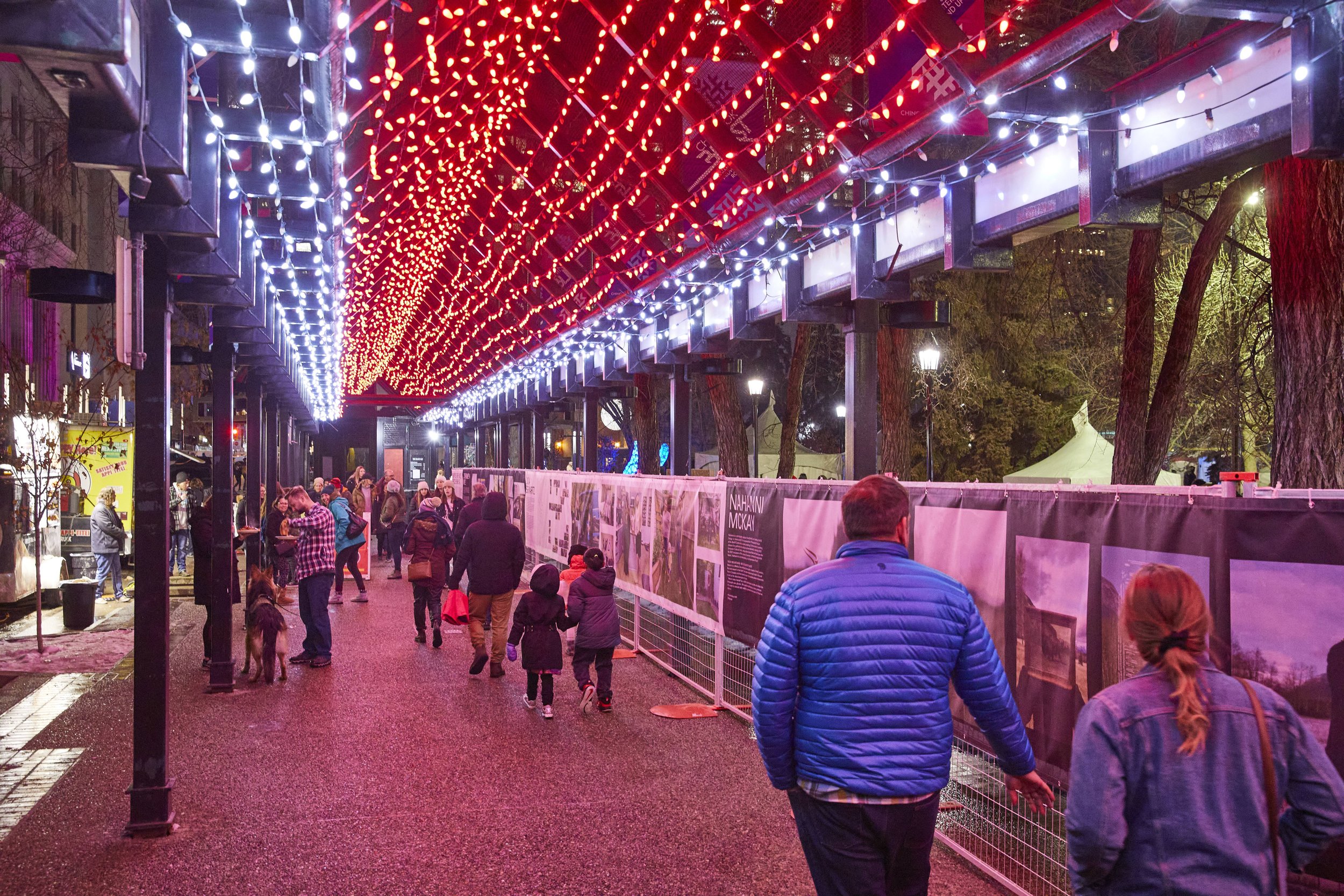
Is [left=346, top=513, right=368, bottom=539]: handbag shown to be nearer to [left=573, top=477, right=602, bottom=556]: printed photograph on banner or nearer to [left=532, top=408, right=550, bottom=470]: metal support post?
[left=573, top=477, right=602, bottom=556]: printed photograph on banner

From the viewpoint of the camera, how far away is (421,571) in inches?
533

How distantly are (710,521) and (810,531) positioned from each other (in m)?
2.25

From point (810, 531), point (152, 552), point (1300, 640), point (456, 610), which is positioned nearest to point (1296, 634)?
point (1300, 640)

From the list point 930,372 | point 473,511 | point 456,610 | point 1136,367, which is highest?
point 930,372

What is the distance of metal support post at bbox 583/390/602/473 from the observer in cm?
2420

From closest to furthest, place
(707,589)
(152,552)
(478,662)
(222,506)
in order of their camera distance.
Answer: (152,552)
(707,589)
(478,662)
(222,506)

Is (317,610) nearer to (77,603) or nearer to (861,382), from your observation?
(77,603)

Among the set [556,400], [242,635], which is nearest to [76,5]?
[242,635]

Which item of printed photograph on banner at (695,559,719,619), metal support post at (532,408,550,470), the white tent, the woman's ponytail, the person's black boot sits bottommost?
the person's black boot

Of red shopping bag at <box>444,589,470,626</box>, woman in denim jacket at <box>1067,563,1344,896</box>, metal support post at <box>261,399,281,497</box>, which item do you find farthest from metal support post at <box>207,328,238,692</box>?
metal support post at <box>261,399,281,497</box>

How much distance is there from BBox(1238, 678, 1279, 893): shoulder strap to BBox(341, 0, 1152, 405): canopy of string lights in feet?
15.9

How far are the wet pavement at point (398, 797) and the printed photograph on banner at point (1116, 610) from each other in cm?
145

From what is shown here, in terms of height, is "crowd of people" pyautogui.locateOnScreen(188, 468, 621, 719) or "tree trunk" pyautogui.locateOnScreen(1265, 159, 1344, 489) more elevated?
"tree trunk" pyautogui.locateOnScreen(1265, 159, 1344, 489)

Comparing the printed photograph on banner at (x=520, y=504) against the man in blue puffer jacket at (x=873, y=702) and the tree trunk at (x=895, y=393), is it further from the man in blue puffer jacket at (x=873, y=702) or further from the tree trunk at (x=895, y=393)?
the man in blue puffer jacket at (x=873, y=702)
